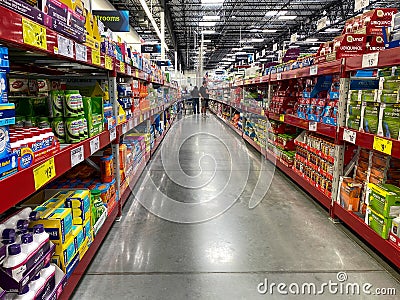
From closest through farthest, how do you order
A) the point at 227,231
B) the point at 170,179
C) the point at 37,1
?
the point at 37,1, the point at 227,231, the point at 170,179

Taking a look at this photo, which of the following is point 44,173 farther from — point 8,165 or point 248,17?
point 248,17

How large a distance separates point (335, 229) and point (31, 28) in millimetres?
2737

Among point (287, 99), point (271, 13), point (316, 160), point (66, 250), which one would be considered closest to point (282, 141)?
point (287, 99)

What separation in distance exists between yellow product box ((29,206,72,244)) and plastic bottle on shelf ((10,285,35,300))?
1.13ft

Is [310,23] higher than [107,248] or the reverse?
higher

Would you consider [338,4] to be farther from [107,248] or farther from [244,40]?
[107,248]

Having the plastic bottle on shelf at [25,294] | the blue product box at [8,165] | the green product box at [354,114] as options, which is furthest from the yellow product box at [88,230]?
the green product box at [354,114]

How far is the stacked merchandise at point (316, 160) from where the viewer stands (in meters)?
3.12

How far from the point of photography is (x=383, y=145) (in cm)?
213

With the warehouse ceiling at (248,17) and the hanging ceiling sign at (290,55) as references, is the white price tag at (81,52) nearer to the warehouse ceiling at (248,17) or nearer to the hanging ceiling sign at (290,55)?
the hanging ceiling sign at (290,55)

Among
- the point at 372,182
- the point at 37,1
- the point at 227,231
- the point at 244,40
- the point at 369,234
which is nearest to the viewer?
the point at 37,1

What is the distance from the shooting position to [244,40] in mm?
23938

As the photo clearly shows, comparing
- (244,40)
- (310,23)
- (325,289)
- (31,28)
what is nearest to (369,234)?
(325,289)

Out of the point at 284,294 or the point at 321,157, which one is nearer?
the point at 284,294
